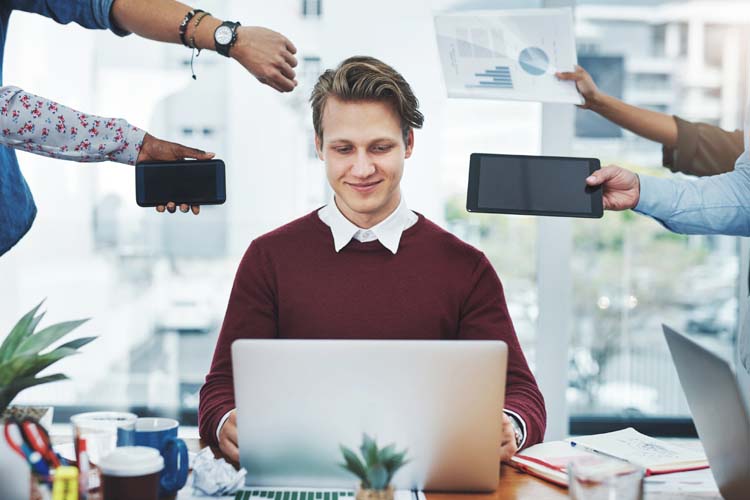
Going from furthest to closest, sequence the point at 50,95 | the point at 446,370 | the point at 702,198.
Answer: the point at 50,95, the point at 702,198, the point at 446,370

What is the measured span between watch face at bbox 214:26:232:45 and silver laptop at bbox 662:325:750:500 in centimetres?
111

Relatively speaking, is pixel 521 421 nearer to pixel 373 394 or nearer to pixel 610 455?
pixel 610 455

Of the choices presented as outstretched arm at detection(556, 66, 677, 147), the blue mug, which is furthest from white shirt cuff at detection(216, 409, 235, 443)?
outstretched arm at detection(556, 66, 677, 147)

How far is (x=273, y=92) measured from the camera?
3.02 metres

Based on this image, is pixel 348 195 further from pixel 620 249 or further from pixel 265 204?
pixel 620 249

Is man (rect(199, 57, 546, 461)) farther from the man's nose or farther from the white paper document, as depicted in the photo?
the white paper document

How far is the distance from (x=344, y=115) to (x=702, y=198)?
823mm

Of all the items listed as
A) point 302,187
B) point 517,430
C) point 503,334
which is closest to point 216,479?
point 517,430

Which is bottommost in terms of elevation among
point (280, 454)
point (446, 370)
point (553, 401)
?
point (553, 401)

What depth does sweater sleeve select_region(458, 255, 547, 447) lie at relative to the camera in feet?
5.52

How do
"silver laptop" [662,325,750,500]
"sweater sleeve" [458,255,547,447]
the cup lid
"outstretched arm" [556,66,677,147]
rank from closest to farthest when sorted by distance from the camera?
"silver laptop" [662,325,750,500] → the cup lid → "sweater sleeve" [458,255,547,447] → "outstretched arm" [556,66,677,147]

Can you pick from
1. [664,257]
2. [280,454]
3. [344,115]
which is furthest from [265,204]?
[280,454]

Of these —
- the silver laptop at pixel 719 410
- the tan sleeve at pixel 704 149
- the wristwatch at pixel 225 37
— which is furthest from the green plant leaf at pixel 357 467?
the tan sleeve at pixel 704 149

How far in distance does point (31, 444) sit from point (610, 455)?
98 cm
